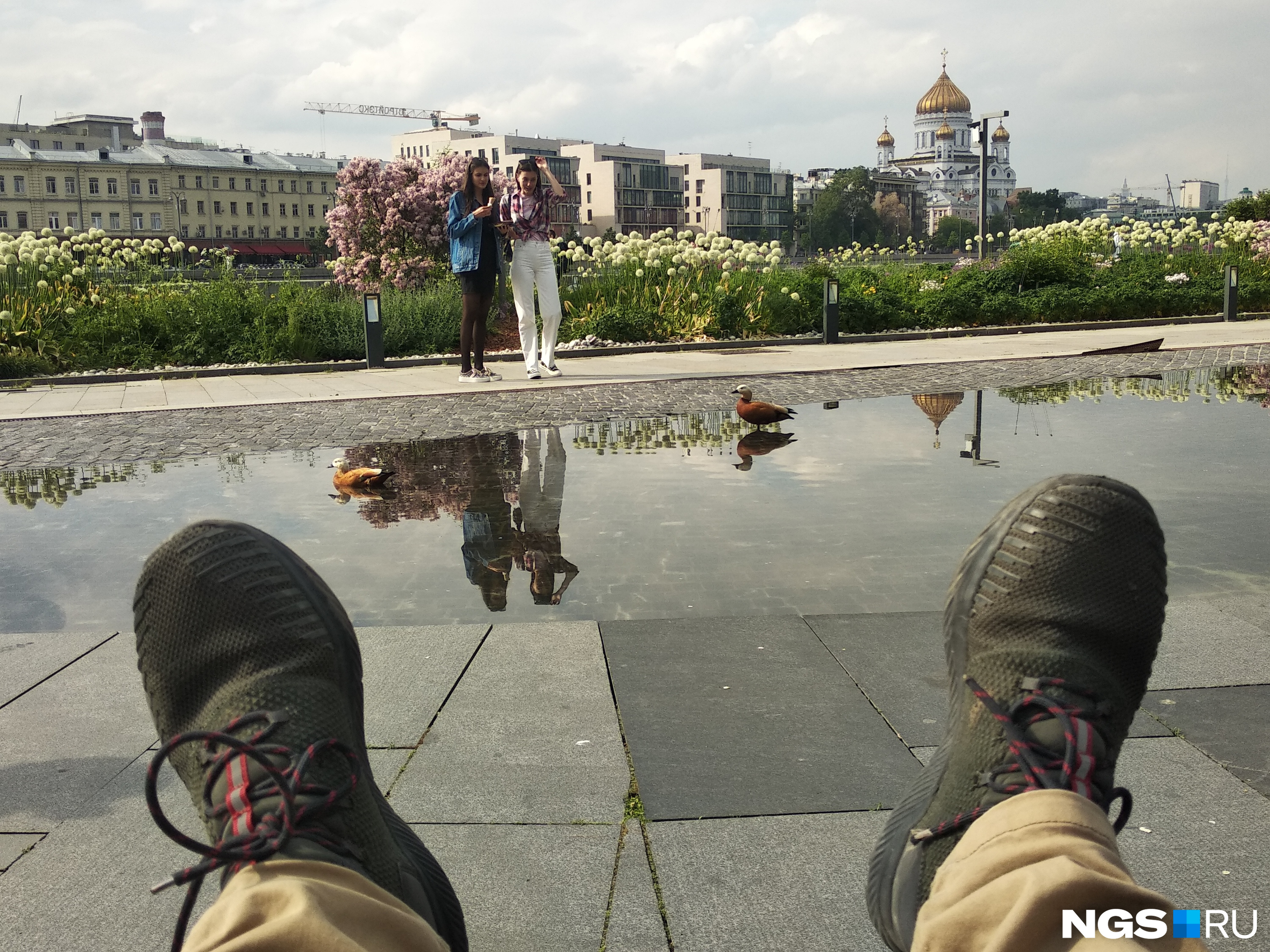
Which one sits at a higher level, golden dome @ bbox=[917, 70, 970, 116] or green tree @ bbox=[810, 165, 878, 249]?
golden dome @ bbox=[917, 70, 970, 116]

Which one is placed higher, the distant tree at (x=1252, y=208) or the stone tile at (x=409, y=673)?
the distant tree at (x=1252, y=208)


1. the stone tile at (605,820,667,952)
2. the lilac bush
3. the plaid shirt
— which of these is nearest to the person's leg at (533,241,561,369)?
the plaid shirt

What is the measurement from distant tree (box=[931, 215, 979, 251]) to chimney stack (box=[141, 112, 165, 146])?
9749 cm

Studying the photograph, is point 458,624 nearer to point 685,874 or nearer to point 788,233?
point 685,874

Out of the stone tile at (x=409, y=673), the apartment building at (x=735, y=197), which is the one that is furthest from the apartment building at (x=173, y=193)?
the stone tile at (x=409, y=673)

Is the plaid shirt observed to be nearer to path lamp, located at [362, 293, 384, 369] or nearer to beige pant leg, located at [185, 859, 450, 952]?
path lamp, located at [362, 293, 384, 369]

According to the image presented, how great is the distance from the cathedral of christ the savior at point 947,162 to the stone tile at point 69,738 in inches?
7100

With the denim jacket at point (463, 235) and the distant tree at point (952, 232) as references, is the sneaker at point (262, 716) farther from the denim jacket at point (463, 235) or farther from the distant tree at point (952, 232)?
the distant tree at point (952, 232)

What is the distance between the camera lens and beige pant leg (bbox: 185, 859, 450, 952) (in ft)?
4.44

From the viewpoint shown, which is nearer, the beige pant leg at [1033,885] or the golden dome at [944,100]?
the beige pant leg at [1033,885]

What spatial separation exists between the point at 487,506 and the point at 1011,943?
14.7 feet

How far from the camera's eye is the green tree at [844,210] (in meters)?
136

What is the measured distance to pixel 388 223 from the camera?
19828 mm

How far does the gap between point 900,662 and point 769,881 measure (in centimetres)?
126
